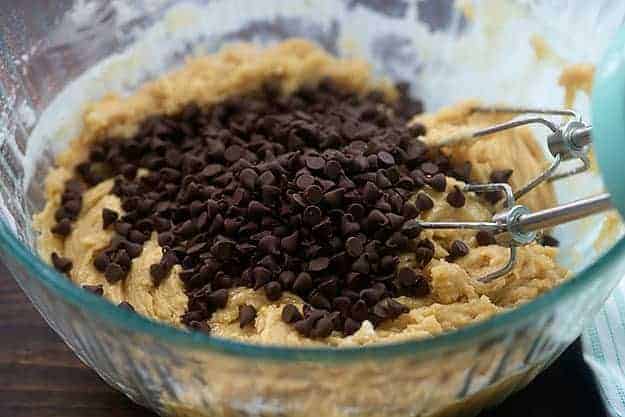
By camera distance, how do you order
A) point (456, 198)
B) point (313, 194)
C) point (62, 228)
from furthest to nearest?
point (62, 228), point (456, 198), point (313, 194)

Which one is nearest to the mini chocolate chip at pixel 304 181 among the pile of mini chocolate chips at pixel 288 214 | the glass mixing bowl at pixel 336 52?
the pile of mini chocolate chips at pixel 288 214

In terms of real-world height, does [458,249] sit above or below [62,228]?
below

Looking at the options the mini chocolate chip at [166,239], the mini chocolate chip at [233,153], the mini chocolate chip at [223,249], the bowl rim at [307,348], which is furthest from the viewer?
the mini chocolate chip at [233,153]

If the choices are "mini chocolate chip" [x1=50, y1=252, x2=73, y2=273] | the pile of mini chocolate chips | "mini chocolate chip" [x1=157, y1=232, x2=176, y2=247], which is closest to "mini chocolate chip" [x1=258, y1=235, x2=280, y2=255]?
the pile of mini chocolate chips

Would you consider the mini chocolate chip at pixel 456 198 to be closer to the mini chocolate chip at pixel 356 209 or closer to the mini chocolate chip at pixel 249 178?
the mini chocolate chip at pixel 356 209

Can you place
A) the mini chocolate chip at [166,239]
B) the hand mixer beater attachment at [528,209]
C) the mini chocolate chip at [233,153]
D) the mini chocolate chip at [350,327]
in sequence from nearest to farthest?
the hand mixer beater attachment at [528,209] → the mini chocolate chip at [350,327] → the mini chocolate chip at [166,239] → the mini chocolate chip at [233,153]

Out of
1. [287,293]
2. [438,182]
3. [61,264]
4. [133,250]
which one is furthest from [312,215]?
[61,264]

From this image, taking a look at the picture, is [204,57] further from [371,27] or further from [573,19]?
[573,19]

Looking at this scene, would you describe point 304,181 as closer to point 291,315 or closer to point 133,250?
point 291,315
